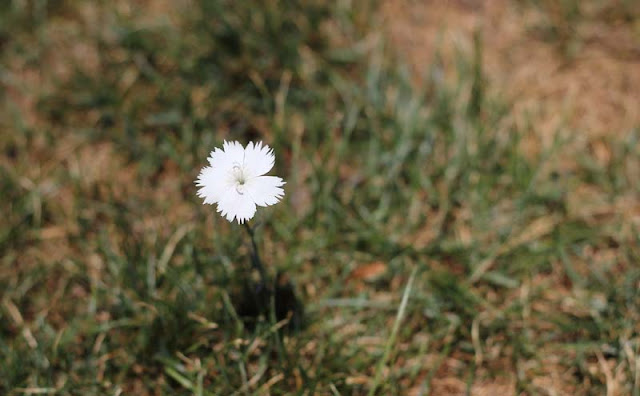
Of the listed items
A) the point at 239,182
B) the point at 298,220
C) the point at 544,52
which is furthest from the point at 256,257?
the point at 544,52

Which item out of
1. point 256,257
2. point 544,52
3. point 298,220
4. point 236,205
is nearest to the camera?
point 236,205

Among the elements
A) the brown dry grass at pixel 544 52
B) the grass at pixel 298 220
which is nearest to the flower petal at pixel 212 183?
the grass at pixel 298 220

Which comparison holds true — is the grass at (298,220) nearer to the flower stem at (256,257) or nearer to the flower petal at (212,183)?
the flower stem at (256,257)

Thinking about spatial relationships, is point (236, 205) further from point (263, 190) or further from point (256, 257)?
point (256, 257)

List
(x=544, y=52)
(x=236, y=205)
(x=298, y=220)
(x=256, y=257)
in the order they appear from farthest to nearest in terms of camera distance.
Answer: (x=544, y=52) → (x=298, y=220) → (x=256, y=257) → (x=236, y=205)

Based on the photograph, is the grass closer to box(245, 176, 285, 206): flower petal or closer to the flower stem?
the flower stem

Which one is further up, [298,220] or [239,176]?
[239,176]

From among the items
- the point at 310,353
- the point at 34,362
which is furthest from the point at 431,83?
the point at 34,362

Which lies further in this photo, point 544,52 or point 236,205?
point 544,52
